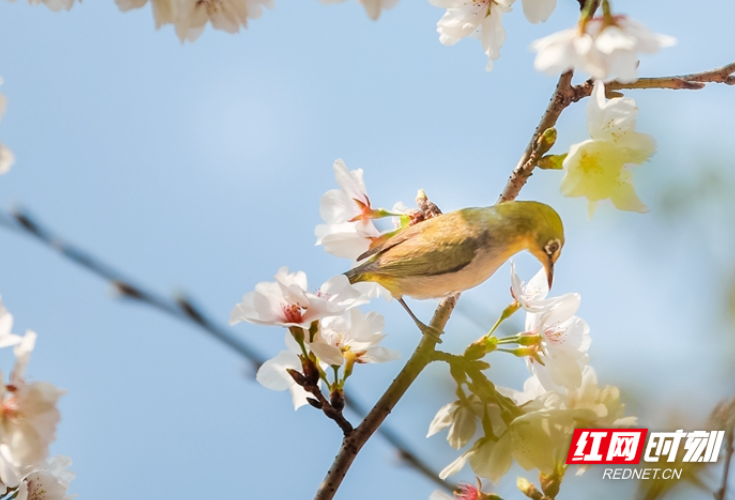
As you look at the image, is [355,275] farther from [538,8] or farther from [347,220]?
[538,8]

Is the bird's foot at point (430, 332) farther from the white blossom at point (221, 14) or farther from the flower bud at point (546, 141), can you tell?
the white blossom at point (221, 14)

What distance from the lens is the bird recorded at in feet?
1.97

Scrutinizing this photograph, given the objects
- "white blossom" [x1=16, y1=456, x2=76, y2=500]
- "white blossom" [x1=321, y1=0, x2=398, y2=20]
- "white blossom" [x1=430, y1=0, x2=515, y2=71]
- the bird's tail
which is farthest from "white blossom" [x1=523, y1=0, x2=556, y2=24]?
"white blossom" [x1=16, y1=456, x2=76, y2=500]

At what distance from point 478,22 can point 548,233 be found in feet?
0.72

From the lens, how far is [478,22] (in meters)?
0.63

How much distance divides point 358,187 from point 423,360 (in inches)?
7.6

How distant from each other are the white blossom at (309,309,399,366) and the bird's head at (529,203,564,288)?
0.17 metres

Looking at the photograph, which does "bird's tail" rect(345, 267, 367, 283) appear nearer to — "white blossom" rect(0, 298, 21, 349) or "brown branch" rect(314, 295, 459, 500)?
"brown branch" rect(314, 295, 459, 500)

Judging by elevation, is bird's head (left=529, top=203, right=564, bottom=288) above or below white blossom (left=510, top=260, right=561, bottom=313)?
above

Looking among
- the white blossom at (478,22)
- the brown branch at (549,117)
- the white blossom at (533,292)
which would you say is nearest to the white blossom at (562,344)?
the white blossom at (533,292)

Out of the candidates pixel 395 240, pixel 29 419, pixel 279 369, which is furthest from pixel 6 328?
pixel 395 240

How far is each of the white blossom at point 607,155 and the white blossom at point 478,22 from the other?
17 centimetres

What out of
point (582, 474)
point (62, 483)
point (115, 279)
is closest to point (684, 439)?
point (582, 474)

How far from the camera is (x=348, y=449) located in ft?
1.80
